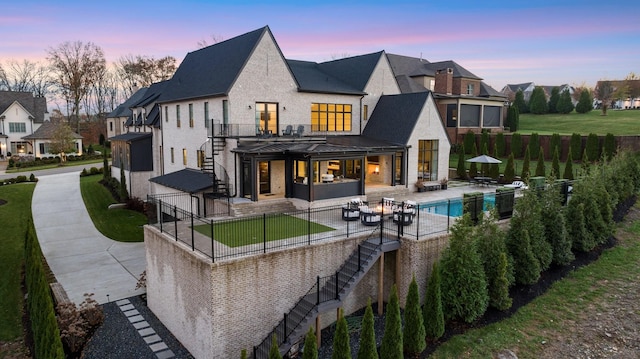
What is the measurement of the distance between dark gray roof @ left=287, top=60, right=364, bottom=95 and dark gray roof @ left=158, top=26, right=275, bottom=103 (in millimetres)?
3212

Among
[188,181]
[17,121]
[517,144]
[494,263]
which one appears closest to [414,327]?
[494,263]

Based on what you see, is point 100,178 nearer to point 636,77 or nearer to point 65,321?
point 65,321

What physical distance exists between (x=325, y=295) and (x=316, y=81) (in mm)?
16704

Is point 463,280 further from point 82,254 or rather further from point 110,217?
point 110,217

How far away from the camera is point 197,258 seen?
12.8m

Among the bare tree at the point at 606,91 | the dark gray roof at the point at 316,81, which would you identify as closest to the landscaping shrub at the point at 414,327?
the dark gray roof at the point at 316,81

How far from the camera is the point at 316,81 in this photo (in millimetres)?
27234

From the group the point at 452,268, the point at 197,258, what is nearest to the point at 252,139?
the point at 197,258

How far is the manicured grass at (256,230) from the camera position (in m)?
14.5

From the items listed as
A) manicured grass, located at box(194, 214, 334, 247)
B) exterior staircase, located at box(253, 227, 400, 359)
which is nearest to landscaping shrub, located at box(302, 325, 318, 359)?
exterior staircase, located at box(253, 227, 400, 359)

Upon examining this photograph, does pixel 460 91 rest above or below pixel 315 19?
below

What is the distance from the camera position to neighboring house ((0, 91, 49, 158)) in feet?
195

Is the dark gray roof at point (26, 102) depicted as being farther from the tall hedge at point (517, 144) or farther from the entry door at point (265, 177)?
the tall hedge at point (517, 144)

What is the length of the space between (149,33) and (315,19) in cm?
1972
